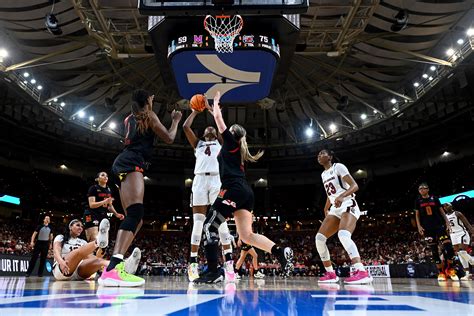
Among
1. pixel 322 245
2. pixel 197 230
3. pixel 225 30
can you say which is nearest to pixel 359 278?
pixel 322 245

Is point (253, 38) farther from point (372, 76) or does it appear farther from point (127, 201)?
point (372, 76)

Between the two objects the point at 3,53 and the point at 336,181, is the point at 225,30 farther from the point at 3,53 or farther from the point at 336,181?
the point at 3,53

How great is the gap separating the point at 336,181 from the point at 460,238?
5.47m

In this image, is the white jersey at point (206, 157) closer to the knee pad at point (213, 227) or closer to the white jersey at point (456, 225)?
the knee pad at point (213, 227)

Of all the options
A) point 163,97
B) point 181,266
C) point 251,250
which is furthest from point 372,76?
point 181,266

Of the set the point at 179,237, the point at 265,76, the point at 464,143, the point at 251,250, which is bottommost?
the point at 251,250

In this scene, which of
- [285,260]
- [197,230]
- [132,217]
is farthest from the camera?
[197,230]

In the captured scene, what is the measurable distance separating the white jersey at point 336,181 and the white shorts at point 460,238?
5.27 meters

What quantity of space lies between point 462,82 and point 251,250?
616 inches

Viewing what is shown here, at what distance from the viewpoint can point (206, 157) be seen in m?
6.53

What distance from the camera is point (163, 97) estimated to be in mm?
22375

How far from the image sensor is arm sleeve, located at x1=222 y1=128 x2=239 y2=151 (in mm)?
4930

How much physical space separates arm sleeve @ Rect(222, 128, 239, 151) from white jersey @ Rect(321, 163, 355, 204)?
6.55 ft

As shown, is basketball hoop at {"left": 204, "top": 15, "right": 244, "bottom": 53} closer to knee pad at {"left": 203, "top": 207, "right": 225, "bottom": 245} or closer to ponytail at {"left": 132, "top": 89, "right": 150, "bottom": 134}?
ponytail at {"left": 132, "top": 89, "right": 150, "bottom": 134}
